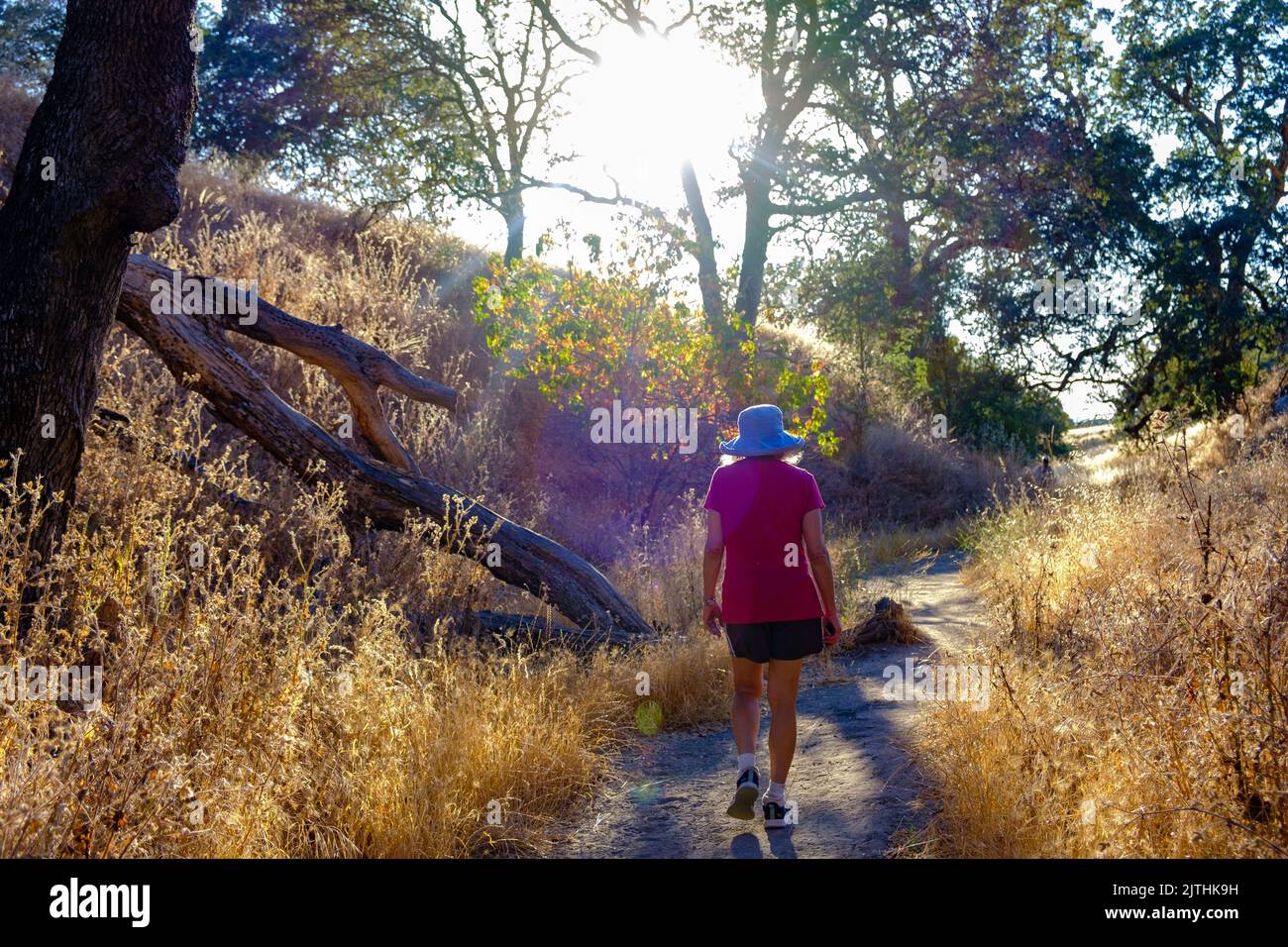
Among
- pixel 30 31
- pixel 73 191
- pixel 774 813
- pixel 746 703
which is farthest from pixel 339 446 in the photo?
pixel 30 31

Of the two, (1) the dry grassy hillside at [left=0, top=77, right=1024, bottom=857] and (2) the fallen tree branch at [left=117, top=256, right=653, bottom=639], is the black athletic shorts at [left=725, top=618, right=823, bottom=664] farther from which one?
(2) the fallen tree branch at [left=117, top=256, right=653, bottom=639]

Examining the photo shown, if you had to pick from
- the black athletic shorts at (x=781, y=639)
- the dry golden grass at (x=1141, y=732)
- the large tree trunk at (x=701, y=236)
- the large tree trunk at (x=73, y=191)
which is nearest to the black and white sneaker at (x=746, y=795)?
the black athletic shorts at (x=781, y=639)

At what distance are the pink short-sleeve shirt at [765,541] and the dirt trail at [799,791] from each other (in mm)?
991

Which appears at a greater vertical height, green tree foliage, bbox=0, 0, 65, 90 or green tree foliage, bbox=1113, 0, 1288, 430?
green tree foliage, bbox=0, 0, 65, 90

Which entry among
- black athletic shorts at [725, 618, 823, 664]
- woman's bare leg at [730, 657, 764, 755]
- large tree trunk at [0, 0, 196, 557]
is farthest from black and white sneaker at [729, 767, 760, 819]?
large tree trunk at [0, 0, 196, 557]

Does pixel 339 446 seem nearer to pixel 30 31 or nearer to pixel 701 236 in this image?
pixel 701 236

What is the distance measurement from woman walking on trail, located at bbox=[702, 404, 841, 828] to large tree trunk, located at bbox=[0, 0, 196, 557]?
136 inches

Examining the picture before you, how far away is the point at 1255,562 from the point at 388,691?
161 inches

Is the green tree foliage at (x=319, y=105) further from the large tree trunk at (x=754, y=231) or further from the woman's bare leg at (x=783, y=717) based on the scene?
the woman's bare leg at (x=783, y=717)

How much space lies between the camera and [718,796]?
5367 mm

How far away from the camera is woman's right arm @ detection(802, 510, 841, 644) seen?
189 inches

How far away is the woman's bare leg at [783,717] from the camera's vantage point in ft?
15.7
